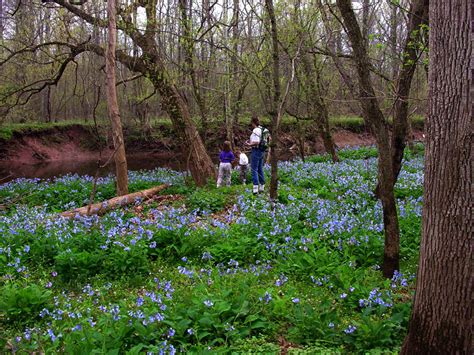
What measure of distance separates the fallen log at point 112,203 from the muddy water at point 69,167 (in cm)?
996

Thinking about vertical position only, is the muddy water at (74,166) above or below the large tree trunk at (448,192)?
below

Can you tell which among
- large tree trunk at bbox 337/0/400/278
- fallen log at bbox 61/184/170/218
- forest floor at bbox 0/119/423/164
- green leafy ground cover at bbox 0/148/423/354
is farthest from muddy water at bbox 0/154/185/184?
large tree trunk at bbox 337/0/400/278

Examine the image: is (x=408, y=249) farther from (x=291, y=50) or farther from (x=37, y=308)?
(x=291, y=50)

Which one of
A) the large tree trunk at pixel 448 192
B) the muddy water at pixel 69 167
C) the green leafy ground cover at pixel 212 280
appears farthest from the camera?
the muddy water at pixel 69 167

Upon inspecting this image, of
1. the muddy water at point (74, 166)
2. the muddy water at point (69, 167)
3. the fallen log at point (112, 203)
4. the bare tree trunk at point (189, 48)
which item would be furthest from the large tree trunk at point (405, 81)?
the muddy water at point (74, 166)

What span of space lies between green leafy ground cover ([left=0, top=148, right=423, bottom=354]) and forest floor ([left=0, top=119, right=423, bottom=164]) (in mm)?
17029

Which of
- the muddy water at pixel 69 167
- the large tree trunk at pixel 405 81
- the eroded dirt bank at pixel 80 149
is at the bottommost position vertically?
the muddy water at pixel 69 167

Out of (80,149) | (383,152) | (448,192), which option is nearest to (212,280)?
(383,152)

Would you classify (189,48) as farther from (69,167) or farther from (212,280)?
(69,167)

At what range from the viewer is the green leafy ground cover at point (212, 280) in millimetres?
3660

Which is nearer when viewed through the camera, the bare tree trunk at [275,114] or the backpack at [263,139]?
the bare tree trunk at [275,114]

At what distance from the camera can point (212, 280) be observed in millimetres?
5000

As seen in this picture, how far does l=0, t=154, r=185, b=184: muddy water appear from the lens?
70.3 feet

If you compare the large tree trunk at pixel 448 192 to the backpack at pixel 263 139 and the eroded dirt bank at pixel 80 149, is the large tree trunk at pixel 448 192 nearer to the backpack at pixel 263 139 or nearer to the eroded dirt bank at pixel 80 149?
the backpack at pixel 263 139
